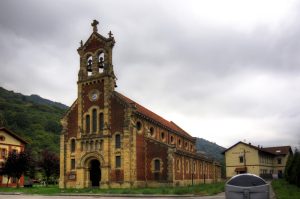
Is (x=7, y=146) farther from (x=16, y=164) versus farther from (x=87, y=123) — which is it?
(x=87, y=123)

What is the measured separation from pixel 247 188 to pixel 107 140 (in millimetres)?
27557

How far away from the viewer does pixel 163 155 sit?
42.1m

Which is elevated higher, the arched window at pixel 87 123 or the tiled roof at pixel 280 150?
the arched window at pixel 87 123

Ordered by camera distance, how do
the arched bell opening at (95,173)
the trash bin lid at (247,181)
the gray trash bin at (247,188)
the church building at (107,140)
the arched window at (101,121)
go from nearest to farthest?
1. the gray trash bin at (247,188)
2. the trash bin lid at (247,181)
3. the church building at (107,140)
4. the arched window at (101,121)
5. the arched bell opening at (95,173)

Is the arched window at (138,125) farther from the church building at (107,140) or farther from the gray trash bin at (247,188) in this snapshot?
the gray trash bin at (247,188)

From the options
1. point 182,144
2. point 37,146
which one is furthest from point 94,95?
point 37,146

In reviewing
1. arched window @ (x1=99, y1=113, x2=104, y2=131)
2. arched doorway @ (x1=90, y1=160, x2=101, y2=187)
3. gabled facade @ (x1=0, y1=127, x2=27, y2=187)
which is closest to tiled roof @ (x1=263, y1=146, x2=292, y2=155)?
arched doorway @ (x1=90, y1=160, x2=101, y2=187)

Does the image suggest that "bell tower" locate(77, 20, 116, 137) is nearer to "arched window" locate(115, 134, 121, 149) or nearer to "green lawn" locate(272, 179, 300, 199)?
"arched window" locate(115, 134, 121, 149)

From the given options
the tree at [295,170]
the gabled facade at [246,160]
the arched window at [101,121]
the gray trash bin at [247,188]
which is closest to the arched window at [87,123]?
the arched window at [101,121]

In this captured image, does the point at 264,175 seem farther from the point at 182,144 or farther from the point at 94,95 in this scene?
the point at 94,95

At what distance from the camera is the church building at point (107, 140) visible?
1602 inches

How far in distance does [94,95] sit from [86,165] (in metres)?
8.88

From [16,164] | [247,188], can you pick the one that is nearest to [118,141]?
[16,164]

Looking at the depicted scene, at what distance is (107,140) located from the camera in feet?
136
